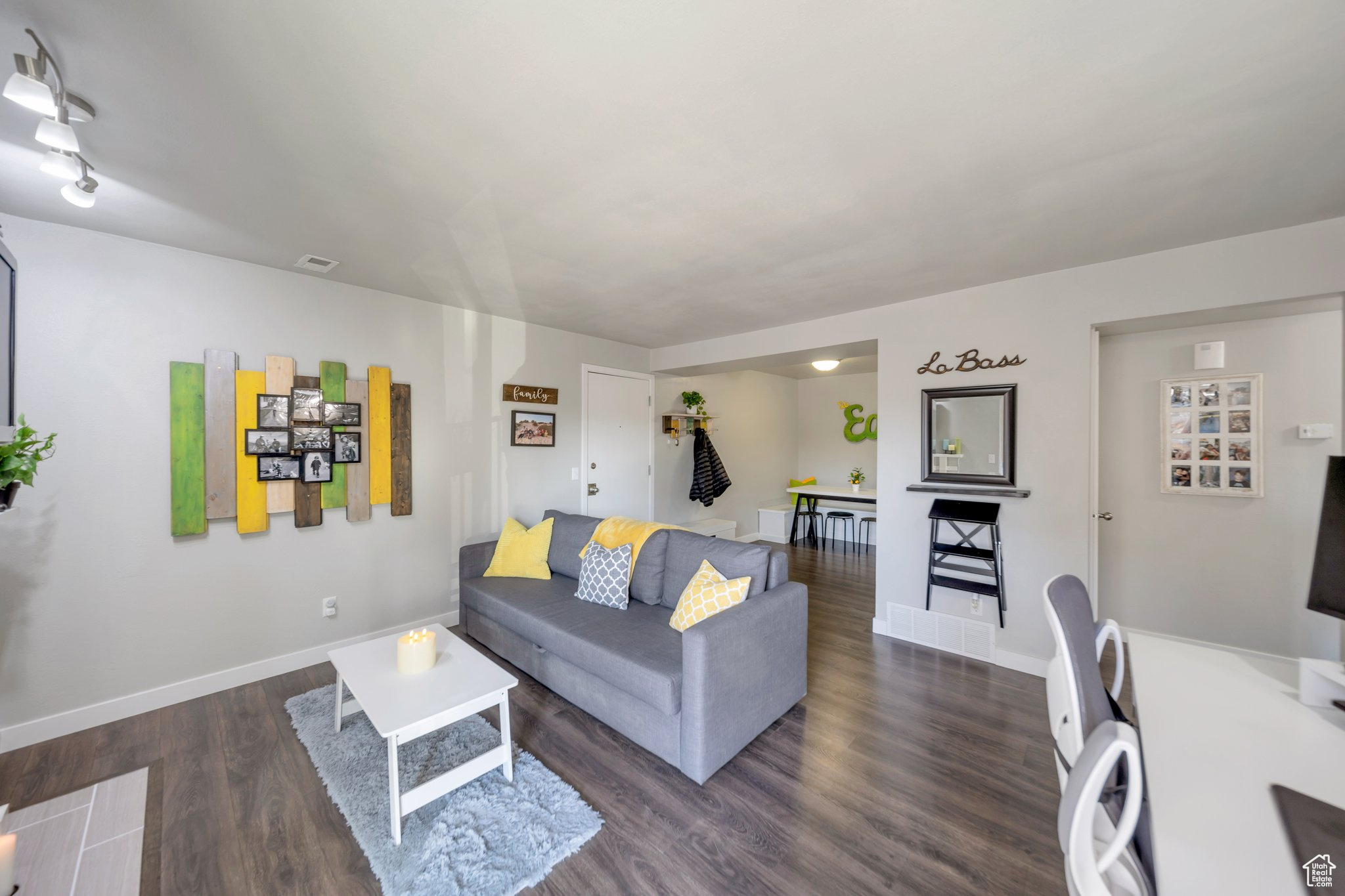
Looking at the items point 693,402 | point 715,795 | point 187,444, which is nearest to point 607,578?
point 715,795

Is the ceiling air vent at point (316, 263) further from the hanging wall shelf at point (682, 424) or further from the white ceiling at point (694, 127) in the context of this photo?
the hanging wall shelf at point (682, 424)

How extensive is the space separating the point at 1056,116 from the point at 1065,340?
6.03 ft

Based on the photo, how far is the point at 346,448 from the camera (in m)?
3.16

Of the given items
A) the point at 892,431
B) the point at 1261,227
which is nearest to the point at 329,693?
the point at 892,431

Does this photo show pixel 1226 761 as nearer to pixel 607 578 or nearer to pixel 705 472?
pixel 607 578

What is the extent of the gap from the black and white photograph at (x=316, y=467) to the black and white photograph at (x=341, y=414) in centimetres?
21

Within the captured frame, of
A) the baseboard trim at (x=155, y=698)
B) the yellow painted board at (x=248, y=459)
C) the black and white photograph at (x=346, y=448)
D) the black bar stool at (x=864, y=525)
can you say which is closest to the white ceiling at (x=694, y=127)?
the yellow painted board at (x=248, y=459)

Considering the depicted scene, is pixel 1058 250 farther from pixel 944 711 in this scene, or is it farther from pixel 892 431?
pixel 944 711

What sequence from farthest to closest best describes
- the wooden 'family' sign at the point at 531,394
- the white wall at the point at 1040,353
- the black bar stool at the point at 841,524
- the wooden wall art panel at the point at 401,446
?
the black bar stool at the point at 841,524
the wooden 'family' sign at the point at 531,394
the wooden wall art panel at the point at 401,446
the white wall at the point at 1040,353

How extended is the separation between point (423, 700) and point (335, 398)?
217cm

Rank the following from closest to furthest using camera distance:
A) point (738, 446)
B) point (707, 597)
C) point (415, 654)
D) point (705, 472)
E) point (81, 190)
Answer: point (81, 190) < point (415, 654) < point (707, 597) < point (705, 472) < point (738, 446)

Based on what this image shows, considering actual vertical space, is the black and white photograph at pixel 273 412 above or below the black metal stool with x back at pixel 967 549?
above

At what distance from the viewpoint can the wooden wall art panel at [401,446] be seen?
3389mm

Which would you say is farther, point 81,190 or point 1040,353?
point 1040,353
